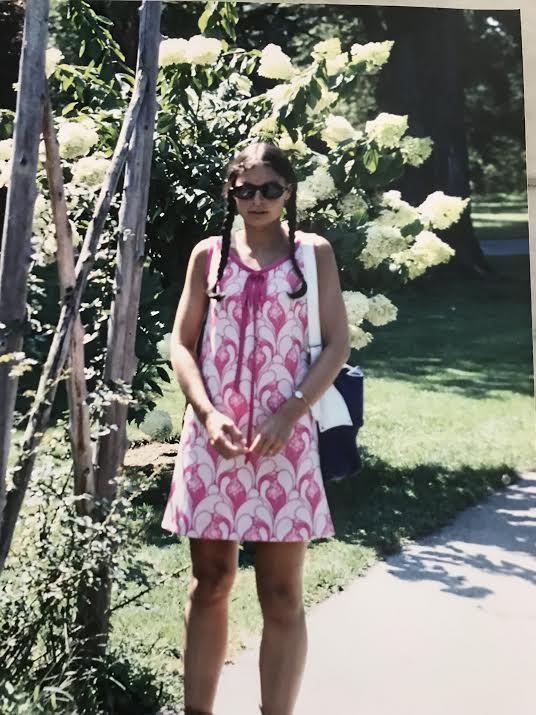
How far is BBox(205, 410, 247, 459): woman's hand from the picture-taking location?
1.73 m

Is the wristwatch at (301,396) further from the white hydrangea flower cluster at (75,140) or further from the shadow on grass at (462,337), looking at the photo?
the white hydrangea flower cluster at (75,140)

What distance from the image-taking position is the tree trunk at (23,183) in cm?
168

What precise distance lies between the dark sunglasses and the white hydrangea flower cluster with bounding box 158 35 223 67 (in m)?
0.64

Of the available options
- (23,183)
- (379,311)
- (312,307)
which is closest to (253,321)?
(312,307)

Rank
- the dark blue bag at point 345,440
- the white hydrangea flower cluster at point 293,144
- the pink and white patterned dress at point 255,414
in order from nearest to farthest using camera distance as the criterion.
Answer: the pink and white patterned dress at point 255,414 → the dark blue bag at point 345,440 → the white hydrangea flower cluster at point 293,144

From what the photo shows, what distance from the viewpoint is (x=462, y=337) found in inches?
101

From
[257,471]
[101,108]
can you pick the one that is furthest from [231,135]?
[257,471]

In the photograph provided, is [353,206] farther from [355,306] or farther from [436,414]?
[436,414]

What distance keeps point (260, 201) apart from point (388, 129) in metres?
0.73

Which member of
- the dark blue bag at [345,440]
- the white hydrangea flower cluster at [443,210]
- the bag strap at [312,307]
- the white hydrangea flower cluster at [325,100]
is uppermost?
the white hydrangea flower cluster at [325,100]

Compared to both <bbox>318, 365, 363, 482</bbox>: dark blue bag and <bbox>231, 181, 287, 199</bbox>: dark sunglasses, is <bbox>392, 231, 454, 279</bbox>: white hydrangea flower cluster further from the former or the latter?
<bbox>231, 181, 287, 199</bbox>: dark sunglasses

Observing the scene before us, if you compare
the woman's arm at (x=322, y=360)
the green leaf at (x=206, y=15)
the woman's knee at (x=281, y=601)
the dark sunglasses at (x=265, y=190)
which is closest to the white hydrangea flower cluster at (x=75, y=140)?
the green leaf at (x=206, y=15)

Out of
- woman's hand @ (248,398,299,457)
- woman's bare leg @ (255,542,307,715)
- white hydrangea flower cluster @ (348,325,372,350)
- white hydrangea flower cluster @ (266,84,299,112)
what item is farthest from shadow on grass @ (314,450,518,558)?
white hydrangea flower cluster @ (266,84,299,112)

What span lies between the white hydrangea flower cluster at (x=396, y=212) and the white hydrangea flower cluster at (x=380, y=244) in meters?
0.02
